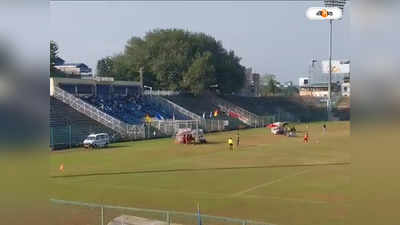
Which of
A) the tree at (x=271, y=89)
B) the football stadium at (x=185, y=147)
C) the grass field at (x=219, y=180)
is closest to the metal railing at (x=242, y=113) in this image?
the football stadium at (x=185, y=147)

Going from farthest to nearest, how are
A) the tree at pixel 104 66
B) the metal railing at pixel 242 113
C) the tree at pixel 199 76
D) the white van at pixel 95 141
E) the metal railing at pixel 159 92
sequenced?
1. the tree at pixel 104 66
2. the tree at pixel 199 76
3. the metal railing at pixel 242 113
4. the metal railing at pixel 159 92
5. the white van at pixel 95 141

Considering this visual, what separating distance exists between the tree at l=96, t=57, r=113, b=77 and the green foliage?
1742mm

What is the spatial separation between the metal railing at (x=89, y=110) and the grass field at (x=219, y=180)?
29.3ft

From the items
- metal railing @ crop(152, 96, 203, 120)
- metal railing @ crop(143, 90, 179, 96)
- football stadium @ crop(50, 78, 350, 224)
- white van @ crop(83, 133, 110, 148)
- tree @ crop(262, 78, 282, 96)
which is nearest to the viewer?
football stadium @ crop(50, 78, 350, 224)

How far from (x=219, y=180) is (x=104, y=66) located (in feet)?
232

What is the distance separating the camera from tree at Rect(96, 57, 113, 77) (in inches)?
3419

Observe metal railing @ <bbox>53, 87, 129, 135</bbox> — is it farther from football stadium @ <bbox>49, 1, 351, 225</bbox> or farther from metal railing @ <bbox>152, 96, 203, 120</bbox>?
metal railing @ <bbox>152, 96, 203, 120</bbox>

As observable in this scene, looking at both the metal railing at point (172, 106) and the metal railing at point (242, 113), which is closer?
the metal railing at point (172, 106)

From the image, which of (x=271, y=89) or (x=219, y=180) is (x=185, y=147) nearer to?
(x=219, y=180)

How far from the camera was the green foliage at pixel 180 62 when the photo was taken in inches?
2955

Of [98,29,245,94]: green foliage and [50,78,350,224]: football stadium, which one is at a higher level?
[98,29,245,94]: green foliage

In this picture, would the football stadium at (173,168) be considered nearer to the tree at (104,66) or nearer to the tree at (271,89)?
the tree at (104,66)

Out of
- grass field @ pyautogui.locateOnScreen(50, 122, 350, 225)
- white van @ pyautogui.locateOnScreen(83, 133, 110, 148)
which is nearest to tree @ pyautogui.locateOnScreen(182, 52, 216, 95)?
white van @ pyautogui.locateOnScreen(83, 133, 110, 148)

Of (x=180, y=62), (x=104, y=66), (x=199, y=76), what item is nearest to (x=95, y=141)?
(x=199, y=76)
